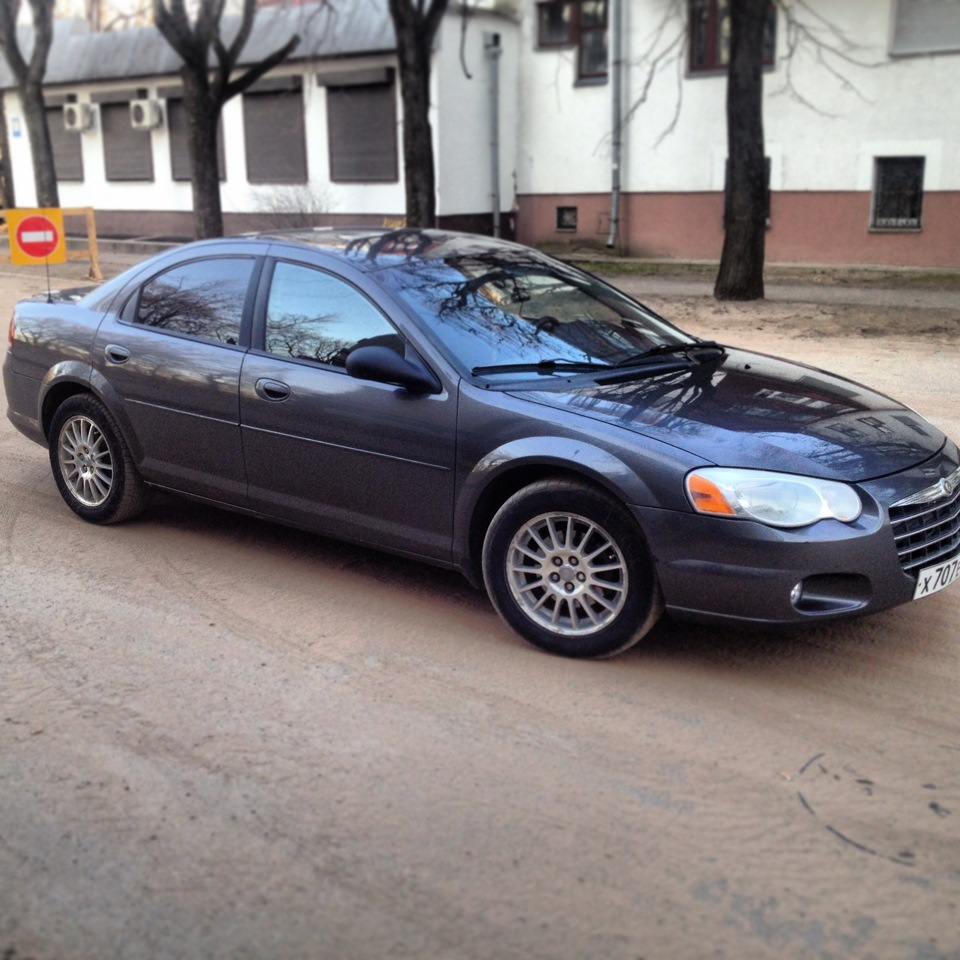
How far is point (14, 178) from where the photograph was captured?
1334 inches

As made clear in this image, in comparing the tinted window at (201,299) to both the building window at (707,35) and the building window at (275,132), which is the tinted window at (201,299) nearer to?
the building window at (707,35)

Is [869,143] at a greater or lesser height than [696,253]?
greater

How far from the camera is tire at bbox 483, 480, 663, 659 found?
4426 mm

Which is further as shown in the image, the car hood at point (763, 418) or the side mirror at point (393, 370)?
the side mirror at point (393, 370)

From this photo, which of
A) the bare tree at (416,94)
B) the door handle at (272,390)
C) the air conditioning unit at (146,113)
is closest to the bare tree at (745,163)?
the bare tree at (416,94)

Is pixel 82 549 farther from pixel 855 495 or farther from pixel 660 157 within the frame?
pixel 660 157

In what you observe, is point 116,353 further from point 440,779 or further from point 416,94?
point 416,94

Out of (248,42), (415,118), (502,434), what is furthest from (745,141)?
(248,42)

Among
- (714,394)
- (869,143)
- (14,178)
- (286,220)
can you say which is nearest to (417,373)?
(714,394)

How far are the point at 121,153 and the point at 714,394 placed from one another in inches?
1139

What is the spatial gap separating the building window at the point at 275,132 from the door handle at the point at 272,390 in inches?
875

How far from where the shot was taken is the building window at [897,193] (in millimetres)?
21328

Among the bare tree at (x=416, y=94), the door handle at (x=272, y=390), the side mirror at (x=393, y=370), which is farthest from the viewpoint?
the bare tree at (x=416, y=94)

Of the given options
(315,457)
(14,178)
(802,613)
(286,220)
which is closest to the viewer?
(802,613)
